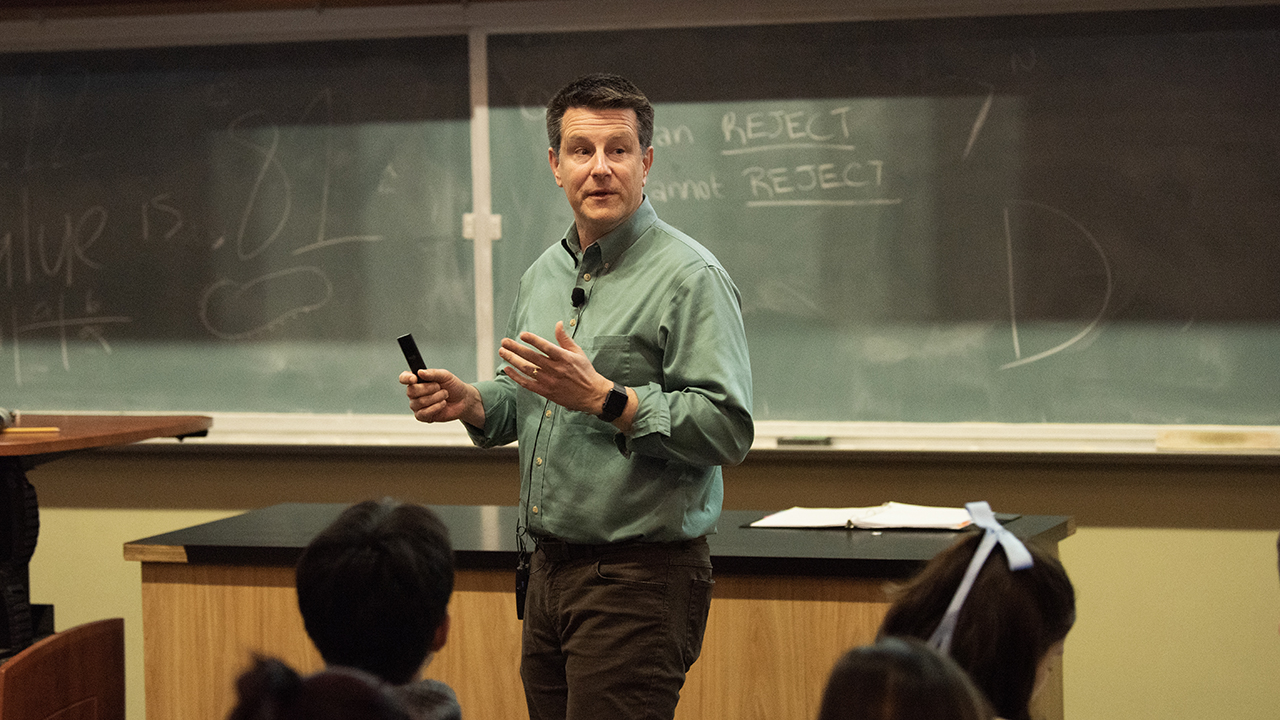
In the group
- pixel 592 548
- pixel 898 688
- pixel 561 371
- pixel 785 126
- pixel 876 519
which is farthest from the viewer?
pixel 785 126

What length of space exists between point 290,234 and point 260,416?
1.77 ft

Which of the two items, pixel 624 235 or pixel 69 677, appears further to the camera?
pixel 69 677

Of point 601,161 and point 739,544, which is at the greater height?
point 601,161

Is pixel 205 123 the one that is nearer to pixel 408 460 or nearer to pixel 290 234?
pixel 290 234

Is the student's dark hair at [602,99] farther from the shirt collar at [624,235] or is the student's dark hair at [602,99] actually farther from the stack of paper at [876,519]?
the stack of paper at [876,519]

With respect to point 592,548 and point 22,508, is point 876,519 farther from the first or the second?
point 22,508

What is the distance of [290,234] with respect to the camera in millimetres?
3553

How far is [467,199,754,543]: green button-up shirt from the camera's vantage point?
5.43 ft

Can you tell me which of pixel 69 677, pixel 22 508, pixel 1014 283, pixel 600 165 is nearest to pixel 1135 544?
pixel 1014 283

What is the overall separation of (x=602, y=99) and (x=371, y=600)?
806mm

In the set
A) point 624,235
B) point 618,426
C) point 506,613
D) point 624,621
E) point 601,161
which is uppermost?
point 601,161

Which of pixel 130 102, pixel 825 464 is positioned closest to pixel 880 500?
pixel 825 464

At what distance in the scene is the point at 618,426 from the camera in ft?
5.36

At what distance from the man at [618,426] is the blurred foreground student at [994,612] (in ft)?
1.33
